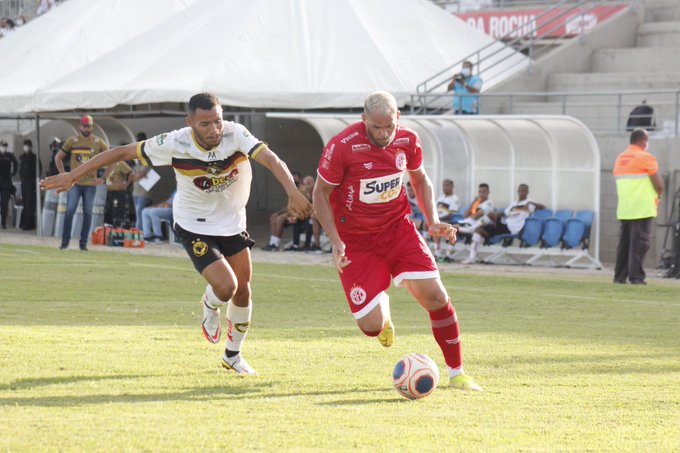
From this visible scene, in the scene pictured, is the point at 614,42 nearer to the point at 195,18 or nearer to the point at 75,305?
the point at 195,18

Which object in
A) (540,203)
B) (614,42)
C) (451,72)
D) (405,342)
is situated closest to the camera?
(405,342)

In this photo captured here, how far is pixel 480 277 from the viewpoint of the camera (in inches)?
803

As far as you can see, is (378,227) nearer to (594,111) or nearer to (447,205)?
(447,205)

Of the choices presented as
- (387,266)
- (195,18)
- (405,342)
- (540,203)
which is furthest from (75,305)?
(195,18)

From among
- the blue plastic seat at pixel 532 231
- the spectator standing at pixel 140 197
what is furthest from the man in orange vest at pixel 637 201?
the spectator standing at pixel 140 197

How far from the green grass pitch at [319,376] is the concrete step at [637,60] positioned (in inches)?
513

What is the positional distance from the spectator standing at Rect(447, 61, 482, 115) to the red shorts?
17.9 metres

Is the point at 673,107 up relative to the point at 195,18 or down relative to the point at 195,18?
down

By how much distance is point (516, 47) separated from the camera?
32.9m

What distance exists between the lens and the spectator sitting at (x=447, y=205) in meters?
24.3

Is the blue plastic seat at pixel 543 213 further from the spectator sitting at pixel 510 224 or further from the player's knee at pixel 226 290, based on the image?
the player's knee at pixel 226 290

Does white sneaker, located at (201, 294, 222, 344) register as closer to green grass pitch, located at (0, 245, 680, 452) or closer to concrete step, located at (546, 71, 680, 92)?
green grass pitch, located at (0, 245, 680, 452)

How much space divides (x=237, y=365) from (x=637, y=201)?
1106cm

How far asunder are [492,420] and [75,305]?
7.94m
